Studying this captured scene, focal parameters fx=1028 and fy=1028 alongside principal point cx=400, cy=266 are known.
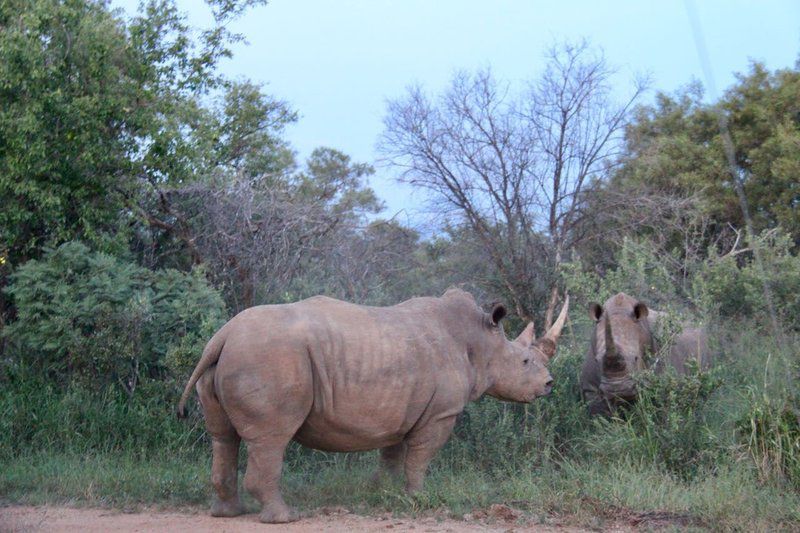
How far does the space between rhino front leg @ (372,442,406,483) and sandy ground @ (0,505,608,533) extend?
0.81m

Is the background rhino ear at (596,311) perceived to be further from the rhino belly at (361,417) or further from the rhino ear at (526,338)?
the rhino belly at (361,417)

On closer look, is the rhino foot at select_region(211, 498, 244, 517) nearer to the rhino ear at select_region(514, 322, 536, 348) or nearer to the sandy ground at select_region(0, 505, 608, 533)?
the sandy ground at select_region(0, 505, 608, 533)

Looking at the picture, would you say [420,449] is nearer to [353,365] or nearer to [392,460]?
[392,460]

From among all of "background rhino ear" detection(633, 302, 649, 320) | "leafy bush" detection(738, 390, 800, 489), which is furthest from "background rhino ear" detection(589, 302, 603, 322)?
"leafy bush" detection(738, 390, 800, 489)

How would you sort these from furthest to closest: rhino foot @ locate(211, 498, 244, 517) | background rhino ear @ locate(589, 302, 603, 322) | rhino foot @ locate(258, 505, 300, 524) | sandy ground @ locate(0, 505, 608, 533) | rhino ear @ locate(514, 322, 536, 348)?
1. background rhino ear @ locate(589, 302, 603, 322)
2. rhino ear @ locate(514, 322, 536, 348)
3. rhino foot @ locate(211, 498, 244, 517)
4. rhino foot @ locate(258, 505, 300, 524)
5. sandy ground @ locate(0, 505, 608, 533)

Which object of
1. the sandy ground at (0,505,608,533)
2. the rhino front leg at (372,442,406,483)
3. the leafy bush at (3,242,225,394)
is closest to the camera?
the sandy ground at (0,505,608,533)

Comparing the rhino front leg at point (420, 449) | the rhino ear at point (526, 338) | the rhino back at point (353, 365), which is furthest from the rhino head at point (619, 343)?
the rhino front leg at point (420, 449)

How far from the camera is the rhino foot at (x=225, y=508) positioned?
7.34m

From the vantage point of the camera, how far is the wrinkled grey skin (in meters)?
8.97

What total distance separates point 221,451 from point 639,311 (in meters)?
4.19

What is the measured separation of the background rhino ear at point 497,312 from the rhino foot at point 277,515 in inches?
92.0

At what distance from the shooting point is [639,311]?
947 cm

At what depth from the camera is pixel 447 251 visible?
1575 cm

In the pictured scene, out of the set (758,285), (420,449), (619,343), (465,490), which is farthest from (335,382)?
(758,285)
